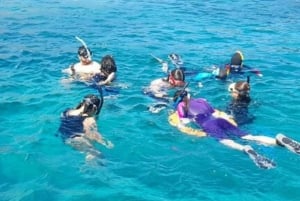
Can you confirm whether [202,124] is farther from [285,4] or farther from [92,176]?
[285,4]

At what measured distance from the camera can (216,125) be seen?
8.73m

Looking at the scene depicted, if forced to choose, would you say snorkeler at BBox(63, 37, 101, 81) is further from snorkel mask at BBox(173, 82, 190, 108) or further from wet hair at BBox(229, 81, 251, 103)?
wet hair at BBox(229, 81, 251, 103)

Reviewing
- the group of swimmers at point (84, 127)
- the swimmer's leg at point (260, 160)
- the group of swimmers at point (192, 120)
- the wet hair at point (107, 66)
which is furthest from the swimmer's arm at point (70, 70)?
the swimmer's leg at point (260, 160)

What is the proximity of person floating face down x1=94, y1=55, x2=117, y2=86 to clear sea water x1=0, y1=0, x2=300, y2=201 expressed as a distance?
46 centimetres

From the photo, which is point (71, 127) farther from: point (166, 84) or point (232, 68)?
point (232, 68)

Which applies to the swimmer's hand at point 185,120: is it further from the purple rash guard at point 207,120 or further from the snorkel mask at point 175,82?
the snorkel mask at point 175,82

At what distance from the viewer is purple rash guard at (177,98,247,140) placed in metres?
8.69

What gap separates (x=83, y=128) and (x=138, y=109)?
219 centimetres

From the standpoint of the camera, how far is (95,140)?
848 centimetres

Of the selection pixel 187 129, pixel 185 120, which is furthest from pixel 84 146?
pixel 185 120

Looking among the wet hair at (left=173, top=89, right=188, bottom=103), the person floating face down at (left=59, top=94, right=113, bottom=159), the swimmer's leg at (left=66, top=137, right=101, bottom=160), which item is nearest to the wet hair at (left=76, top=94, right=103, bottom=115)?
the person floating face down at (left=59, top=94, right=113, bottom=159)

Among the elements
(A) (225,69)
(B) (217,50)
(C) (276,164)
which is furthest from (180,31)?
(C) (276,164)

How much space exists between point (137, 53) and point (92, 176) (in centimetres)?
814

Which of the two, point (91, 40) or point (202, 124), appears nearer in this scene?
point (202, 124)
